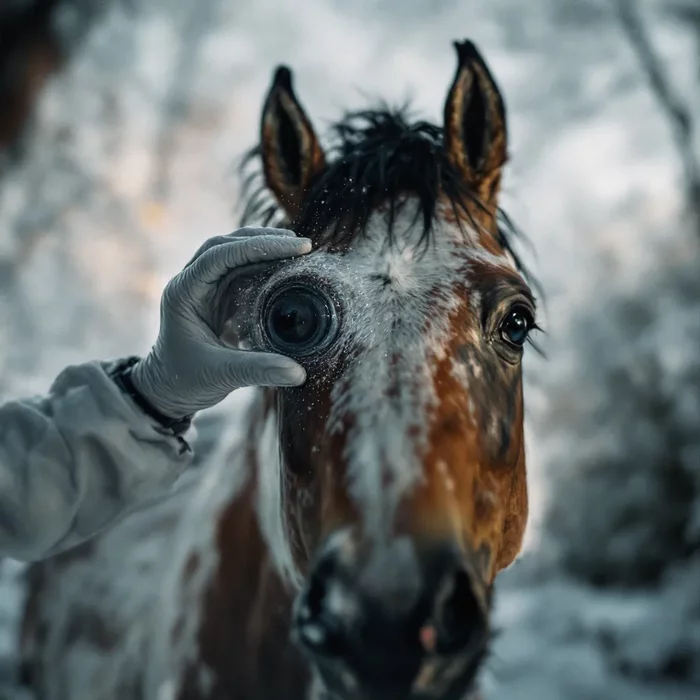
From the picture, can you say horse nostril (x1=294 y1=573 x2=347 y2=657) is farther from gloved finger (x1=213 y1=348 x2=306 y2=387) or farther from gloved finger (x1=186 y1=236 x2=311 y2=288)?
gloved finger (x1=186 y1=236 x2=311 y2=288)

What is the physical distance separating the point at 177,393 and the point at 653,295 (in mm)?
4008

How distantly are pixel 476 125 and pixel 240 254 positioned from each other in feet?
1.48

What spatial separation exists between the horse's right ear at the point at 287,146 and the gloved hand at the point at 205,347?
0.18 meters

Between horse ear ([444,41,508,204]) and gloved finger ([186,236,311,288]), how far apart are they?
12.8 inches

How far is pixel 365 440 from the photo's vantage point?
1.84 feet

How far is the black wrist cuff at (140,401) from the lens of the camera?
799 mm

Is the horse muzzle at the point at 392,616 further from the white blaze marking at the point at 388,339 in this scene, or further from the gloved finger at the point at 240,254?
the gloved finger at the point at 240,254

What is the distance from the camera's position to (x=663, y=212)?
142 inches

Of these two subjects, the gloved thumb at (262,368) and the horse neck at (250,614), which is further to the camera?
the horse neck at (250,614)

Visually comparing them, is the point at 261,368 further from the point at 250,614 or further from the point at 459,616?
the point at 250,614

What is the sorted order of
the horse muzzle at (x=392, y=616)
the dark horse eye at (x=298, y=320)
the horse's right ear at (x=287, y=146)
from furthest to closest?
the horse's right ear at (x=287, y=146)
the dark horse eye at (x=298, y=320)
the horse muzzle at (x=392, y=616)

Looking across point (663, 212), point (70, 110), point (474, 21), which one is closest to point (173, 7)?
point (70, 110)

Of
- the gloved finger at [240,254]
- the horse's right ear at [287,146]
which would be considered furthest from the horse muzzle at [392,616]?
the horse's right ear at [287,146]

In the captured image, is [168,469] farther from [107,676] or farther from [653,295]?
[653,295]
